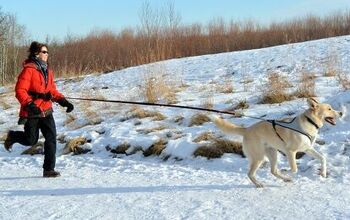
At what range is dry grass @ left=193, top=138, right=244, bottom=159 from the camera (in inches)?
266

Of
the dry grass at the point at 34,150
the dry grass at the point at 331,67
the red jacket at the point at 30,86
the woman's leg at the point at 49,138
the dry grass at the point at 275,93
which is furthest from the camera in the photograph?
the dry grass at the point at 331,67

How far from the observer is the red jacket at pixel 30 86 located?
6004mm

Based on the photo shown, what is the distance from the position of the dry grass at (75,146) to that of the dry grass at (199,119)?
187cm

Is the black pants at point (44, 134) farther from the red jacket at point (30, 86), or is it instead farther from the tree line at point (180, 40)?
the tree line at point (180, 40)

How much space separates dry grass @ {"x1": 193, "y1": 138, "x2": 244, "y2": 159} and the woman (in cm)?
199

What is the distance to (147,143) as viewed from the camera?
7.61 metres

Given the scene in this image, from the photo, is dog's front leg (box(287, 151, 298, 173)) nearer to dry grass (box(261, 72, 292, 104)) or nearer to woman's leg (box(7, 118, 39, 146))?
woman's leg (box(7, 118, 39, 146))

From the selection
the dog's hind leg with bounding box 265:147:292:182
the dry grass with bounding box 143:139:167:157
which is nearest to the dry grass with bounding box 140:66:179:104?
the dry grass with bounding box 143:139:167:157

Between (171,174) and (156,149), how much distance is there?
1.29 meters

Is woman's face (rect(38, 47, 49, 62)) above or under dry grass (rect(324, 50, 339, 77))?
above

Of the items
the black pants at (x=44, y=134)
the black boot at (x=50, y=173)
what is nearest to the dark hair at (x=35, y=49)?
the black pants at (x=44, y=134)

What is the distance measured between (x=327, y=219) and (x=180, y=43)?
18.5 m

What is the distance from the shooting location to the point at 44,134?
6406mm

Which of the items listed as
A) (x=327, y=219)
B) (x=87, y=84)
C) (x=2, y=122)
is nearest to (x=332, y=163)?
(x=327, y=219)
